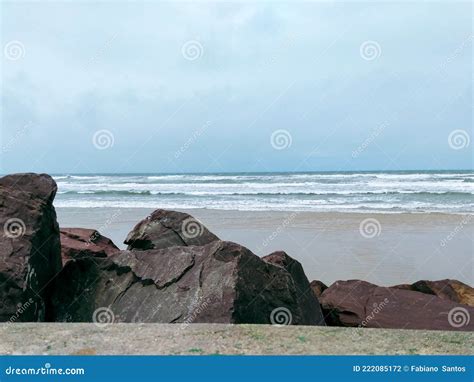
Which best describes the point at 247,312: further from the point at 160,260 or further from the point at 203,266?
the point at 160,260

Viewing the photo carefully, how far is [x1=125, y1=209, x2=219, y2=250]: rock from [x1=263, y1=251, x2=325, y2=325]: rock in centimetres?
105

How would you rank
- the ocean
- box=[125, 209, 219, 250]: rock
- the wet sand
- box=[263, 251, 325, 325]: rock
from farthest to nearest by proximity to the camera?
the ocean → the wet sand → box=[125, 209, 219, 250]: rock → box=[263, 251, 325, 325]: rock

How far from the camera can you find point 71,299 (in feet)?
17.9

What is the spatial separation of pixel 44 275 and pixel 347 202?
70.4 ft

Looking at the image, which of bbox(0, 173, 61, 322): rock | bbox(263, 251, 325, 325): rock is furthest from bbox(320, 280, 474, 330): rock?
bbox(0, 173, 61, 322): rock

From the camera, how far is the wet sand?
964 cm

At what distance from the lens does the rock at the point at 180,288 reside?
468 cm

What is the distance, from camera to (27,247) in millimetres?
5344

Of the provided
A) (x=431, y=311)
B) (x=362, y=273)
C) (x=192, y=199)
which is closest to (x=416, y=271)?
(x=362, y=273)

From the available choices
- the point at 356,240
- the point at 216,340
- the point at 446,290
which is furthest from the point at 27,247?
the point at 356,240

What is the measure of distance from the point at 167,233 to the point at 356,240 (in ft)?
22.6

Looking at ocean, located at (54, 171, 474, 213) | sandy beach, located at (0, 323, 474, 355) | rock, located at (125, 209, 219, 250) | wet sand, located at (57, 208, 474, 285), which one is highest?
sandy beach, located at (0, 323, 474, 355)

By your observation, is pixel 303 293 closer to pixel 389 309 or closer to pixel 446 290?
pixel 389 309

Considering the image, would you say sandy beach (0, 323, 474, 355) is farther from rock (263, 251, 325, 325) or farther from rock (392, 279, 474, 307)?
rock (392, 279, 474, 307)
